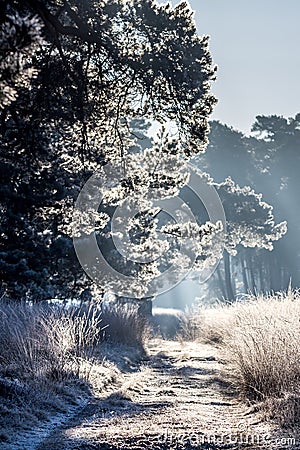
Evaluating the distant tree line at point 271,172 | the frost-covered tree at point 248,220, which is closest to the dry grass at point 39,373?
the frost-covered tree at point 248,220

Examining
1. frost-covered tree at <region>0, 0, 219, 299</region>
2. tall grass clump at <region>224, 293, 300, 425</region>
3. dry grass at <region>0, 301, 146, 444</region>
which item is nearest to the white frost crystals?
frost-covered tree at <region>0, 0, 219, 299</region>

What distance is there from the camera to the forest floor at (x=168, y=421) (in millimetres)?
→ 4281

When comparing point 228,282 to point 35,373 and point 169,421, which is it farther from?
point 169,421

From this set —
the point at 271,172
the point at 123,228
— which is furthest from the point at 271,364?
the point at 271,172

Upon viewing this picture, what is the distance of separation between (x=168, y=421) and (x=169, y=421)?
0.03 feet

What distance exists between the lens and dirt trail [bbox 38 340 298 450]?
4.29 metres

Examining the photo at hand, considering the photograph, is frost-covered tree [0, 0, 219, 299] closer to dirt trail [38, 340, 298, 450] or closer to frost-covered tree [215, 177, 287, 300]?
dirt trail [38, 340, 298, 450]

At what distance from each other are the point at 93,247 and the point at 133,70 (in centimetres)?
814

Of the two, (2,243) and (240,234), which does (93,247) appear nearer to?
(2,243)

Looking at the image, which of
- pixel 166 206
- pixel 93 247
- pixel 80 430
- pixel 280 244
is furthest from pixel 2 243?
pixel 280 244

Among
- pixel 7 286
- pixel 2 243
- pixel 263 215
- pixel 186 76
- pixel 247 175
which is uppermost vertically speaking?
pixel 247 175

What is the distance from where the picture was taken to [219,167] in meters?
44.5

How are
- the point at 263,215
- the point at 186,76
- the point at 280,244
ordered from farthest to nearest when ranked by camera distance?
the point at 280,244 < the point at 263,215 < the point at 186,76

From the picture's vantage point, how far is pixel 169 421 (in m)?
5.05
